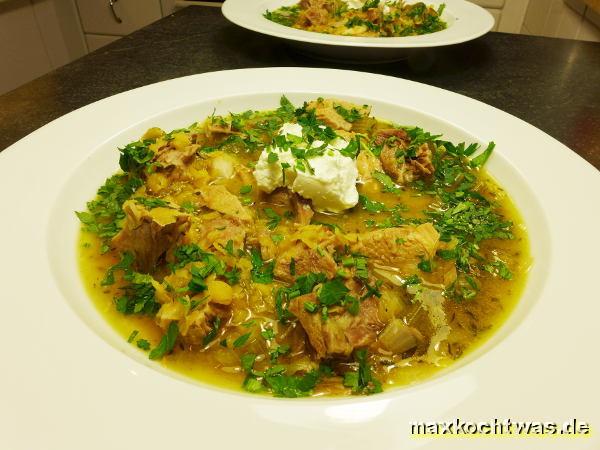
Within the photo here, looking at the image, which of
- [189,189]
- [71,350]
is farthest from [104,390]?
[189,189]

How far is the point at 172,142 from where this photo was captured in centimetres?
252

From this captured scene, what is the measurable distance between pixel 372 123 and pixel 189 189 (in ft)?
4.00

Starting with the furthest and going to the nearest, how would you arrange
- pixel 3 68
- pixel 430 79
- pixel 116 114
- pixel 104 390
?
pixel 3 68
pixel 430 79
pixel 116 114
pixel 104 390

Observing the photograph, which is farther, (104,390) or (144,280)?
(144,280)

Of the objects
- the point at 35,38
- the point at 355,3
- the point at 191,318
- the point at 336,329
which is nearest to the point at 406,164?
A: the point at 336,329

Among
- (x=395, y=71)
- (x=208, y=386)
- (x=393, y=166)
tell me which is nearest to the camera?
(x=208, y=386)

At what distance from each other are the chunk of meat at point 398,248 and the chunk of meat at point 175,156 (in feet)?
3.32

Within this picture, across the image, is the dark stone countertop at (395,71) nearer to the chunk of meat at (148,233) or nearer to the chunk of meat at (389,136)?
the chunk of meat at (389,136)

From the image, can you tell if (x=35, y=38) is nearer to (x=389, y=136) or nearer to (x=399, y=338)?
(x=389, y=136)

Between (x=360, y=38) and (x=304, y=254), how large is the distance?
2.26 m

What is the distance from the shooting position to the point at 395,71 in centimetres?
397

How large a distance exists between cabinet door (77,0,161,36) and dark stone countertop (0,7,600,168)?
1.72 meters

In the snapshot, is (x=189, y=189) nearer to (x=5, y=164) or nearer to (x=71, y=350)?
(x=5, y=164)

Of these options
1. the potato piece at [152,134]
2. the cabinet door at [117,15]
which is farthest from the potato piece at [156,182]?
the cabinet door at [117,15]
